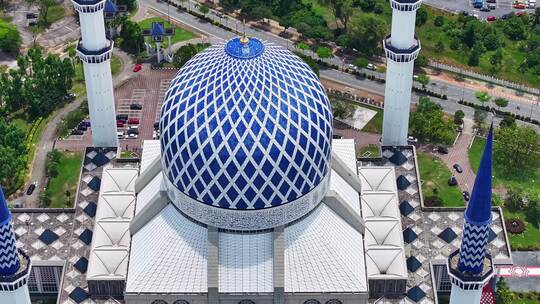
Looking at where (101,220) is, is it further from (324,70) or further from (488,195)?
(324,70)

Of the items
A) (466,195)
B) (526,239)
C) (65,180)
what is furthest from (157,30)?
(526,239)

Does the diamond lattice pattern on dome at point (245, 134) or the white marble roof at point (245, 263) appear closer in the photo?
the diamond lattice pattern on dome at point (245, 134)

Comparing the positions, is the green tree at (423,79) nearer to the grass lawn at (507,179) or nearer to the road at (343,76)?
the road at (343,76)

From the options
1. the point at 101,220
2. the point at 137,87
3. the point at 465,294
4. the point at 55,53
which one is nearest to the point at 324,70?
the point at 137,87

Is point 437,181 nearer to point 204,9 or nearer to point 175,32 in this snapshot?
point 175,32

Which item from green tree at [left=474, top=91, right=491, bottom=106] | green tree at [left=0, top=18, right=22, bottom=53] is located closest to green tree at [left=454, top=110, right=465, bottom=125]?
green tree at [left=474, top=91, right=491, bottom=106]

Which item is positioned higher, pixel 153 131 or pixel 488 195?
pixel 488 195

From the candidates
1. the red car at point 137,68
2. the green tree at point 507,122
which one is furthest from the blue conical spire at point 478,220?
the red car at point 137,68
